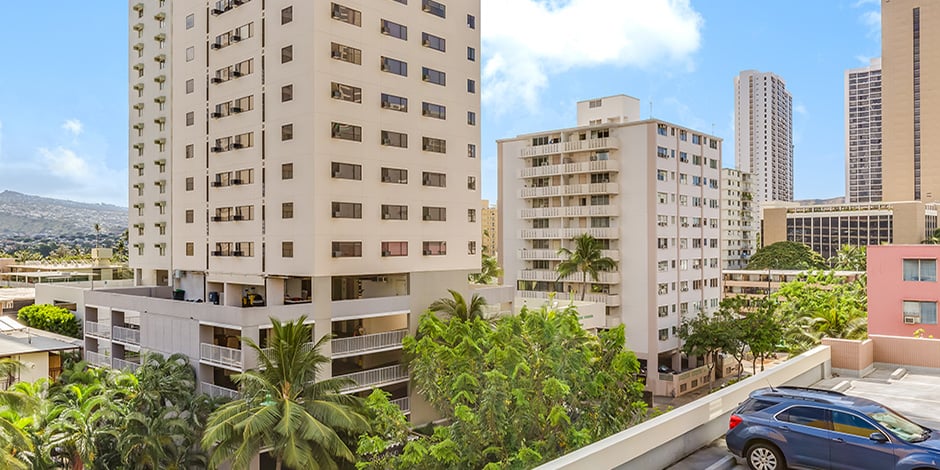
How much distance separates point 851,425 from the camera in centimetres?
948

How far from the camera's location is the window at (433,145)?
37531mm

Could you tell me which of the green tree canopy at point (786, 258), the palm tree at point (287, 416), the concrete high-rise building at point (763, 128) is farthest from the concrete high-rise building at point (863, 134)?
the palm tree at point (287, 416)

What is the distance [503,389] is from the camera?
73.7 ft

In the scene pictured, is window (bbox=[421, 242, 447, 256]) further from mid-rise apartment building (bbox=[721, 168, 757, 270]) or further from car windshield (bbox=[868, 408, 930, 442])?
mid-rise apartment building (bbox=[721, 168, 757, 270])

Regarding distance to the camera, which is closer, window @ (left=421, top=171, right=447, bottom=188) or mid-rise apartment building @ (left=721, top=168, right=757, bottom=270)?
window @ (left=421, top=171, right=447, bottom=188)

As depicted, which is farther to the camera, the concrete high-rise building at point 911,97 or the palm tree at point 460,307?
the concrete high-rise building at point 911,97

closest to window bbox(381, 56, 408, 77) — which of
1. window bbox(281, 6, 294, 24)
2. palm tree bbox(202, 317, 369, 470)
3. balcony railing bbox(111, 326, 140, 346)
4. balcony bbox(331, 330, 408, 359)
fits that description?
window bbox(281, 6, 294, 24)

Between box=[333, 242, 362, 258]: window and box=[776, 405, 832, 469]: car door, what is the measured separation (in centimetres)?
2614

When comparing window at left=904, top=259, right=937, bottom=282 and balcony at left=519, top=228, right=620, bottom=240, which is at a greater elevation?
balcony at left=519, top=228, right=620, bottom=240

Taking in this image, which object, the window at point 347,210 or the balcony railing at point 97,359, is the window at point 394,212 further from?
the balcony railing at point 97,359

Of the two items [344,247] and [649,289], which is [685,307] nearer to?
[649,289]

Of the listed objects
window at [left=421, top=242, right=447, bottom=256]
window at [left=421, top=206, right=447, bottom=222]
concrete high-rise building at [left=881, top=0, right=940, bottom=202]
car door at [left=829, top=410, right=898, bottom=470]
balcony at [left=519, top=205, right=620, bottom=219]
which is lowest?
car door at [left=829, top=410, right=898, bottom=470]

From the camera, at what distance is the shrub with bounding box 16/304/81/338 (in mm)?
50406

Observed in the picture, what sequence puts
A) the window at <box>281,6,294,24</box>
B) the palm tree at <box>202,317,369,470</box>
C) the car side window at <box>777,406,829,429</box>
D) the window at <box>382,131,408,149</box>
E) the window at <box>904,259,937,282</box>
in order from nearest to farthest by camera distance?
the car side window at <box>777,406,829,429</box>, the palm tree at <box>202,317,369,470</box>, the window at <box>904,259,937,282</box>, the window at <box>281,6,294,24</box>, the window at <box>382,131,408,149</box>
